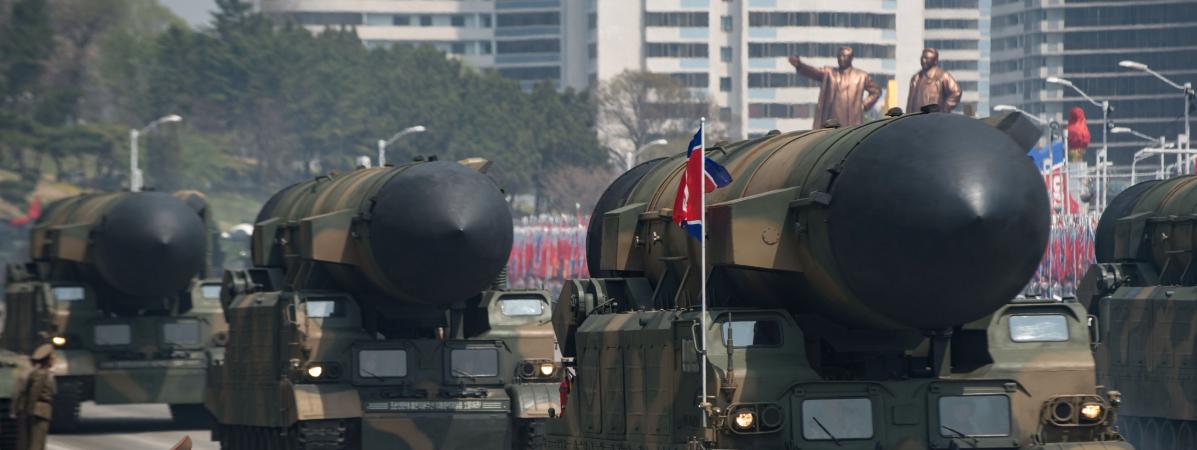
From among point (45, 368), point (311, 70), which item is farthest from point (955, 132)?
point (311, 70)

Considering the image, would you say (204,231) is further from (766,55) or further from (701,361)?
(766,55)

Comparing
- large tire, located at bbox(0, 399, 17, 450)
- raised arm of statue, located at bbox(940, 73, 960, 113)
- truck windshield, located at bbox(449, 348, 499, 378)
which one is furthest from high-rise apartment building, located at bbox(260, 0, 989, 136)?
large tire, located at bbox(0, 399, 17, 450)

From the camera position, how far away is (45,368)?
1995cm

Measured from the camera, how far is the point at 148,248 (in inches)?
1387

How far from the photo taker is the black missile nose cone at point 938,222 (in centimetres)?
1662

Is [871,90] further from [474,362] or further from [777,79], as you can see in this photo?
[777,79]

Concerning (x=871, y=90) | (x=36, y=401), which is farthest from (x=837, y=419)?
(x=871, y=90)

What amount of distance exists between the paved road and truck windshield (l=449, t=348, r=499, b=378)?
8.03 metres

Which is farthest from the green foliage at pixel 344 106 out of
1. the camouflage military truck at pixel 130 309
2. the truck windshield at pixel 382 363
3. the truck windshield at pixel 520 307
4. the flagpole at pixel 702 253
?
the flagpole at pixel 702 253

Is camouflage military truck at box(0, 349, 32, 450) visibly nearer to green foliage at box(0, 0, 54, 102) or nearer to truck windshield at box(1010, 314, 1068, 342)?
truck windshield at box(1010, 314, 1068, 342)

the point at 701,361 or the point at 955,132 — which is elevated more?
the point at 955,132

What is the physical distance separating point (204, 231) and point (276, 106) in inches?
4409

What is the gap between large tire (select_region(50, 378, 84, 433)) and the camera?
3547 cm

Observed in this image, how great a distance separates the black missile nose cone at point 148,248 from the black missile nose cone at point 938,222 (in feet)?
66.2
